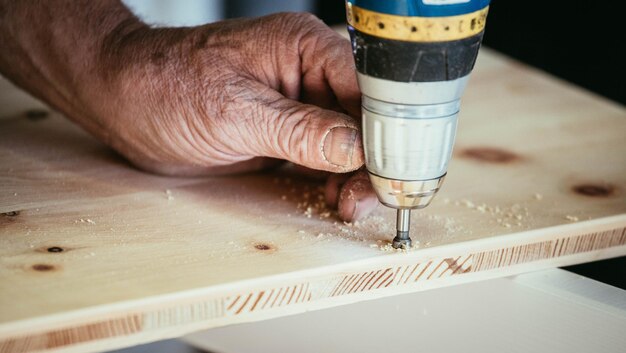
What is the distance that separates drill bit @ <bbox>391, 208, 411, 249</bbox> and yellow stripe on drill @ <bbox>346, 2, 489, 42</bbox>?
267mm

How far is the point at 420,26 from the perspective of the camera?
35.1 inches

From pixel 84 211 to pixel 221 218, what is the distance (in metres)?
0.19

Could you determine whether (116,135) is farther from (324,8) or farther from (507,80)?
(324,8)

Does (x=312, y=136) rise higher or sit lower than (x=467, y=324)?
higher

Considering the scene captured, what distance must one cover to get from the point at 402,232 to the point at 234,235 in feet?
0.74

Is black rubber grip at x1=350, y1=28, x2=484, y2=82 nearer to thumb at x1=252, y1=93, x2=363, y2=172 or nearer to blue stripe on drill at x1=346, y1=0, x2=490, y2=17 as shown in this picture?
blue stripe on drill at x1=346, y1=0, x2=490, y2=17

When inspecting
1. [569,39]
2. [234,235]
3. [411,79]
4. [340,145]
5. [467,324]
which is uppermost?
[411,79]

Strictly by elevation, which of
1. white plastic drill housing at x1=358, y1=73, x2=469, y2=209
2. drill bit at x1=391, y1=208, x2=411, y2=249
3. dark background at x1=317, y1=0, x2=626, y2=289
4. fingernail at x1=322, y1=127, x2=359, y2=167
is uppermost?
white plastic drill housing at x1=358, y1=73, x2=469, y2=209

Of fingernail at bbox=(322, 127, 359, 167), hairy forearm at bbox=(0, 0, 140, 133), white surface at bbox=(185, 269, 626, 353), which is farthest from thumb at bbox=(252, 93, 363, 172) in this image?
hairy forearm at bbox=(0, 0, 140, 133)

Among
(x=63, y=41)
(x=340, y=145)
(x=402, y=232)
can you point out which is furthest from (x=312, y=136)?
(x=63, y=41)

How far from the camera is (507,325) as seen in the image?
1.12 meters

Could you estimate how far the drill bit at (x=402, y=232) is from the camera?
3.59 feet

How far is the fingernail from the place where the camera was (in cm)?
107

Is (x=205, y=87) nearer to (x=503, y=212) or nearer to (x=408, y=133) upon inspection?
(x=408, y=133)
